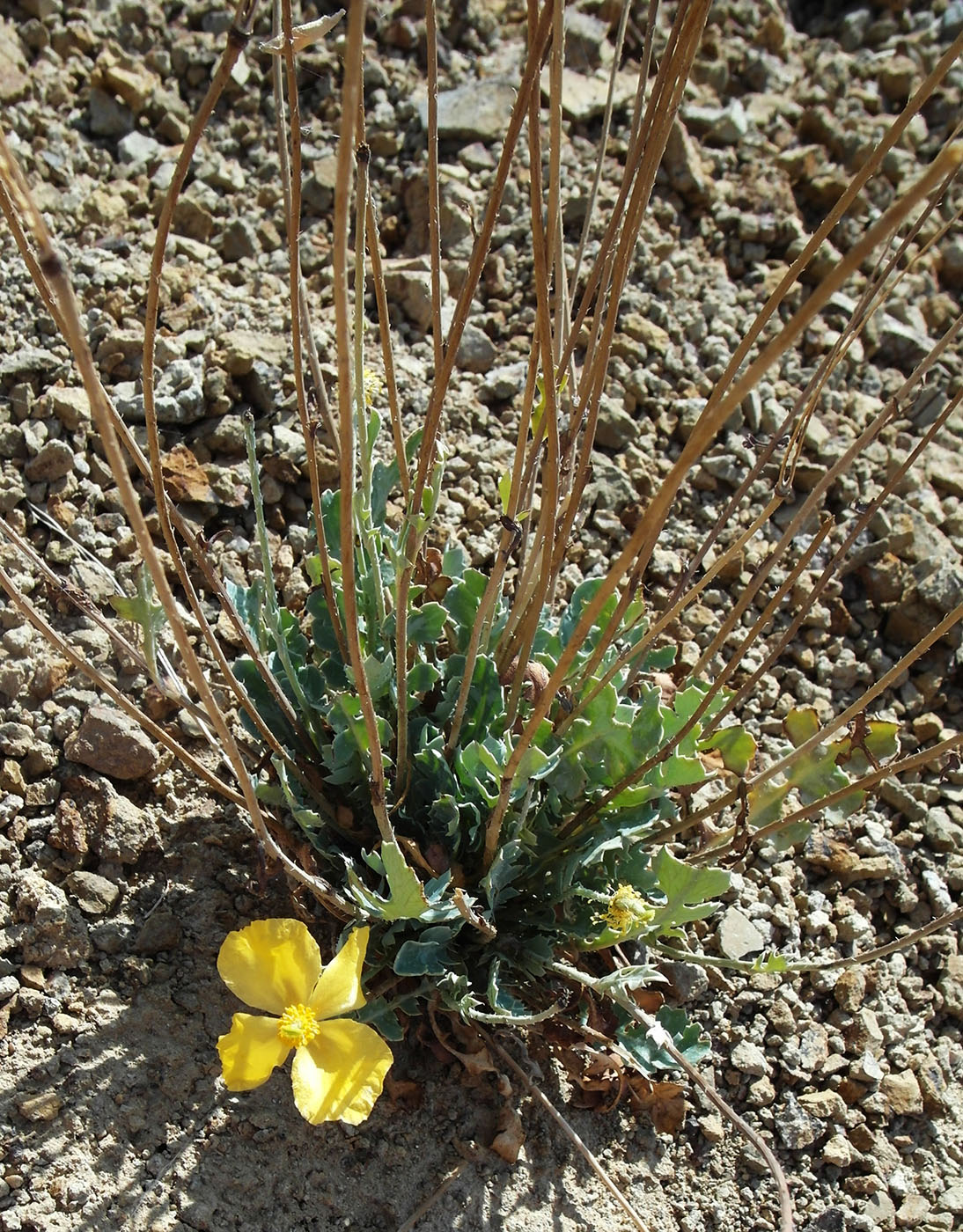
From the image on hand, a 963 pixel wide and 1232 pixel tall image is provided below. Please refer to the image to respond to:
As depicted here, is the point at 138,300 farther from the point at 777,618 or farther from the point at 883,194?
the point at 883,194

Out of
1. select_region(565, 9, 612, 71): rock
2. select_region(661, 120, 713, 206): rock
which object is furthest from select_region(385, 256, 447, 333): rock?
select_region(565, 9, 612, 71): rock

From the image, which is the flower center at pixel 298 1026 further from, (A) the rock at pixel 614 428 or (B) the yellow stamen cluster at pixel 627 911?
(A) the rock at pixel 614 428

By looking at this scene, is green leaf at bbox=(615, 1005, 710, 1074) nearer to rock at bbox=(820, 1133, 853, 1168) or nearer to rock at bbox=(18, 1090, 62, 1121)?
rock at bbox=(820, 1133, 853, 1168)

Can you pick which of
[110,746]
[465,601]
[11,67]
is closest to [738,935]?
[465,601]

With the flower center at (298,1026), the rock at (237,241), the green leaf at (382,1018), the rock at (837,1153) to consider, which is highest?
the rock at (237,241)

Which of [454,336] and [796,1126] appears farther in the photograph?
[796,1126]

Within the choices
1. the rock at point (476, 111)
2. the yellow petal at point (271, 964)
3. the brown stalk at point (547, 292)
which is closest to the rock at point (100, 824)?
the yellow petal at point (271, 964)

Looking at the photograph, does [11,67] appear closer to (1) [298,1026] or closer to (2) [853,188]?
(2) [853,188]
